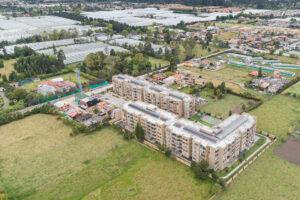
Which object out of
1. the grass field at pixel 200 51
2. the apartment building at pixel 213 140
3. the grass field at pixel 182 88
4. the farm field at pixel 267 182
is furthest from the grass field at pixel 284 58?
the farm field at pixel 267 182

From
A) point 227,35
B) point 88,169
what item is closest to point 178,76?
point 88,169

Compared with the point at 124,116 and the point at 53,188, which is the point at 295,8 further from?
the point at 53,188

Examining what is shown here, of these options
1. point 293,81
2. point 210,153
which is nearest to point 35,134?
point 210,153

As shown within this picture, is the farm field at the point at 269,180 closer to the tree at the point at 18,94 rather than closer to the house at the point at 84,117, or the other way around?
the house at the point at 84,117

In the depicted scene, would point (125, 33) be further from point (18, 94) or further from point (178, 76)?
point (18, 94)

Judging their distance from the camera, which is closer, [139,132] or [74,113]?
[139,132]
